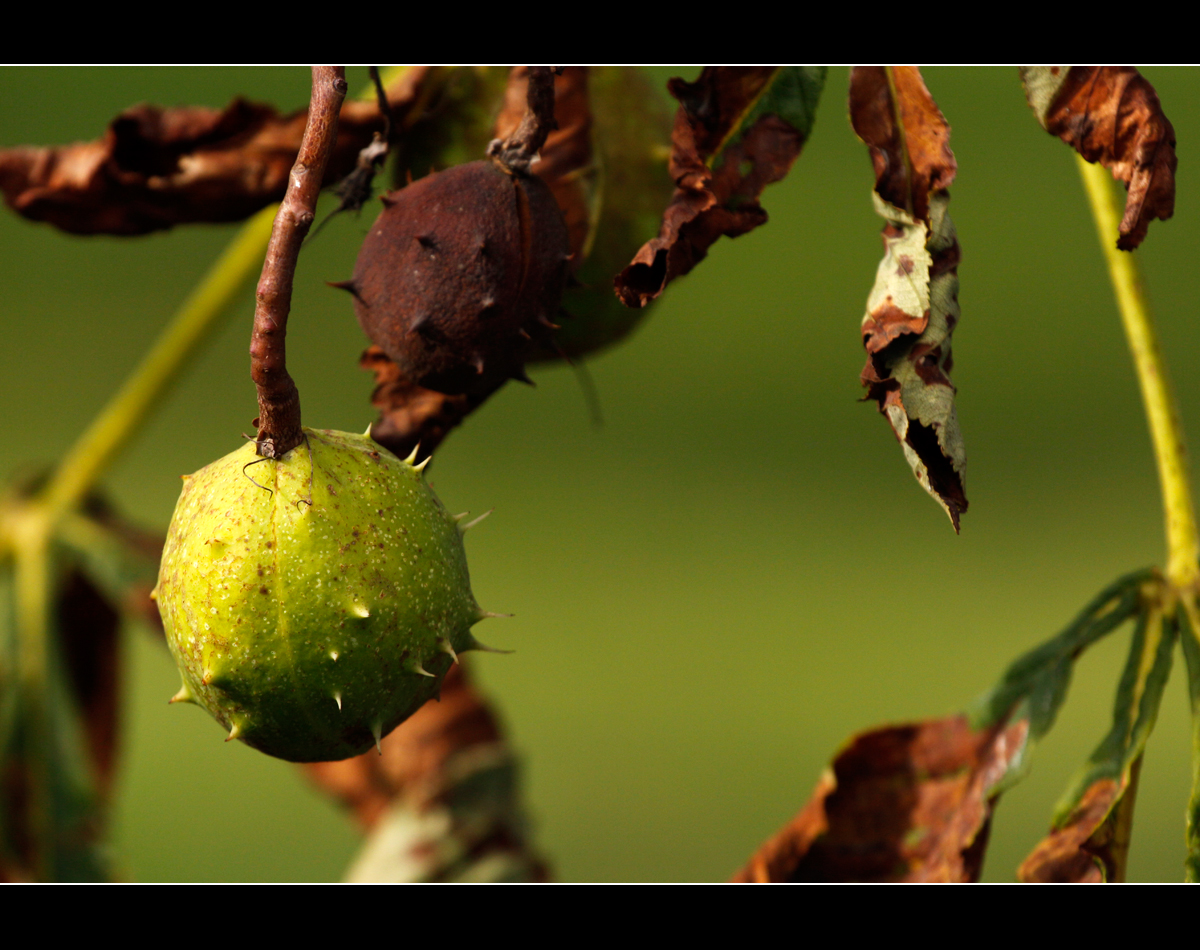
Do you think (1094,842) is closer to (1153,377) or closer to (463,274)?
(1153,377)

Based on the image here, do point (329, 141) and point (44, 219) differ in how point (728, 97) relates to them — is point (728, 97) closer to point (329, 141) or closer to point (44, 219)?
point (329, 141)

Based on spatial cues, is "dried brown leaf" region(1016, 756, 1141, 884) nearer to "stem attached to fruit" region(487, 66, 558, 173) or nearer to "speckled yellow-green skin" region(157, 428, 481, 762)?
"speckled yellow-green skin" region(157, 428, 481, 762)

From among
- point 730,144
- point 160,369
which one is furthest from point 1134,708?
point 160,369

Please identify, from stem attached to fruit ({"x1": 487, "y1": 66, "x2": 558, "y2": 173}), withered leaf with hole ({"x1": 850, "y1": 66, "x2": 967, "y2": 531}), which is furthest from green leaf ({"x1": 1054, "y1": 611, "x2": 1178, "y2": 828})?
stem attached to fruit ({"x1": 487, "y1": 66, "x2": 558, "y2": 173})

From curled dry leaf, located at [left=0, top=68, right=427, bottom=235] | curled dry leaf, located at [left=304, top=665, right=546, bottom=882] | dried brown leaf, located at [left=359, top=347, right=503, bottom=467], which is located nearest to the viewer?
dried brown leaf, located at [left=359, top=347, right=503, bottom=467]

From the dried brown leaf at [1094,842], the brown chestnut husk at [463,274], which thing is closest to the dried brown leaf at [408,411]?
the brown chestnut husk at [463,274]

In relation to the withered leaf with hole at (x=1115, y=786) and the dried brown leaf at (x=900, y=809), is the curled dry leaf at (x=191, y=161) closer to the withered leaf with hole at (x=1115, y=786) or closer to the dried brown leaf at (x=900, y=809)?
the dried brown leaf at (x=900, y=809)

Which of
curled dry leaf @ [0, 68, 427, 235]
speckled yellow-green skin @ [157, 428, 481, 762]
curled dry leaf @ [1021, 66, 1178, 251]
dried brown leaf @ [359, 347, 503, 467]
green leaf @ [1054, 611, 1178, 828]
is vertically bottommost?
green leaf @ [1054, 611, 1178, 828]

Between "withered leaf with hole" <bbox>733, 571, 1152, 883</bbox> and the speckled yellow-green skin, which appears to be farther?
"withered leaf with hole" <bbox>733, 571, 1152, 883</bbox>
